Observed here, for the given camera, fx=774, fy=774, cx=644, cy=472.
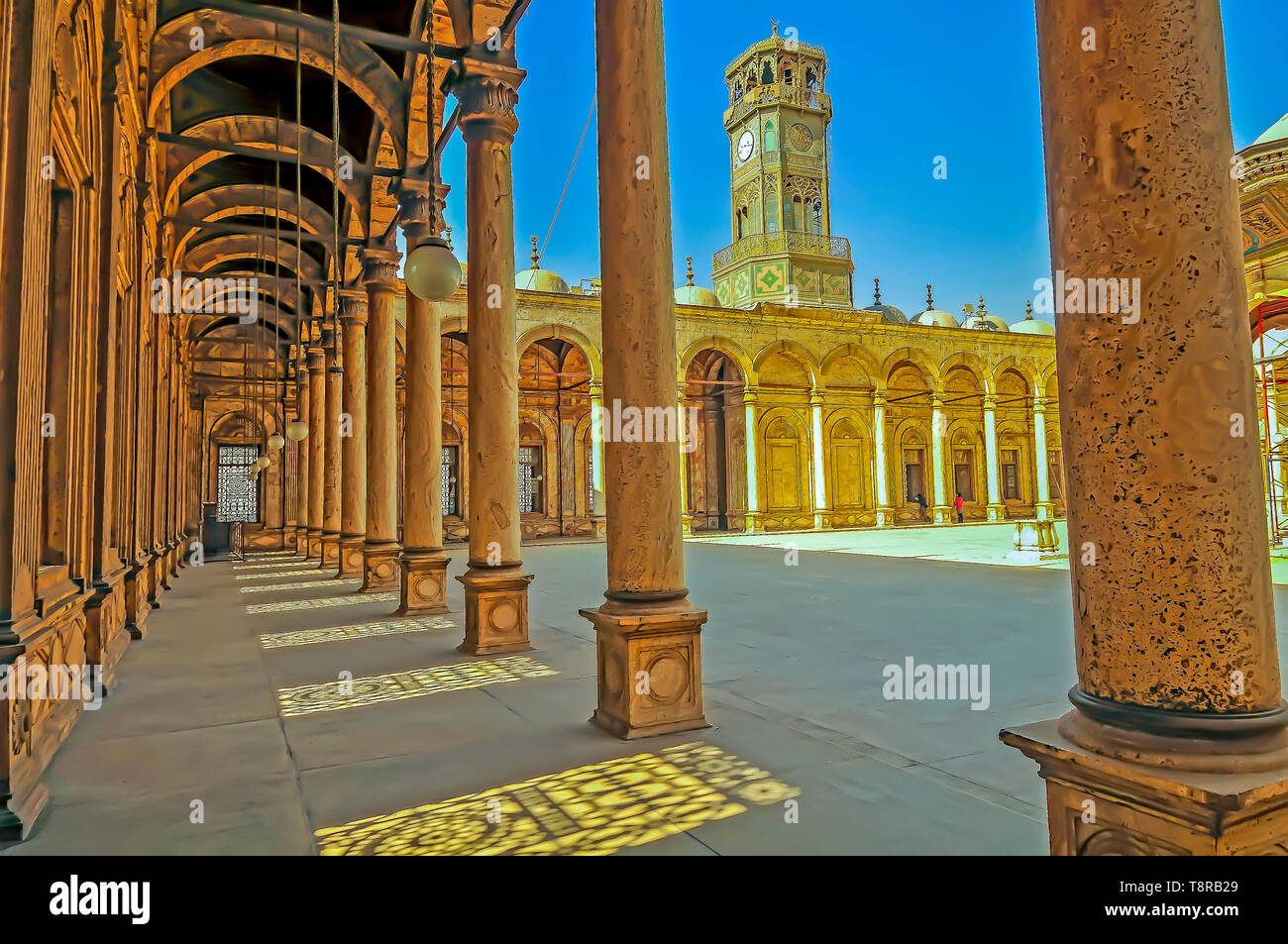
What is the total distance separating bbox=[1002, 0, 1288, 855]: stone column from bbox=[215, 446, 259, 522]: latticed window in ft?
93.9

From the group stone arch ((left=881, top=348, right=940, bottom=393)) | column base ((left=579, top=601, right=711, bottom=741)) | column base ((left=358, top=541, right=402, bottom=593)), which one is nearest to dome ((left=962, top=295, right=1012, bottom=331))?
stone arch ((left=881, top=348, right=940, bottom=393))

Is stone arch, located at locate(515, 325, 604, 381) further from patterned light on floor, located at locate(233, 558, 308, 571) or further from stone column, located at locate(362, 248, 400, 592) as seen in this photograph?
stone column, located at locate(362, 248, 400, 592)

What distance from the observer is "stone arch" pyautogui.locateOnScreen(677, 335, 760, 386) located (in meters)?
28.2

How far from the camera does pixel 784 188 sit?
33875 mm

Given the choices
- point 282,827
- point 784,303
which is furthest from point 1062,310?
point 784,303

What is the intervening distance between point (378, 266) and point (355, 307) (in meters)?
2.33

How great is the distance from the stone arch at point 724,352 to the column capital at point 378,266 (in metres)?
17.6

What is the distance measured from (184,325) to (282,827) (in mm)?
16712

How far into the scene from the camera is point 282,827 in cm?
292

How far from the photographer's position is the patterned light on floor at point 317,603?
9.61 metres

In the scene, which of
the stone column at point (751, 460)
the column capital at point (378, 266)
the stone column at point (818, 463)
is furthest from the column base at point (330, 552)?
the stone column at point (818, 463)

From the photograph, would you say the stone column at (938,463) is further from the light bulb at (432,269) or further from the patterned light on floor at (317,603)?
the light bulb at (432,269)
